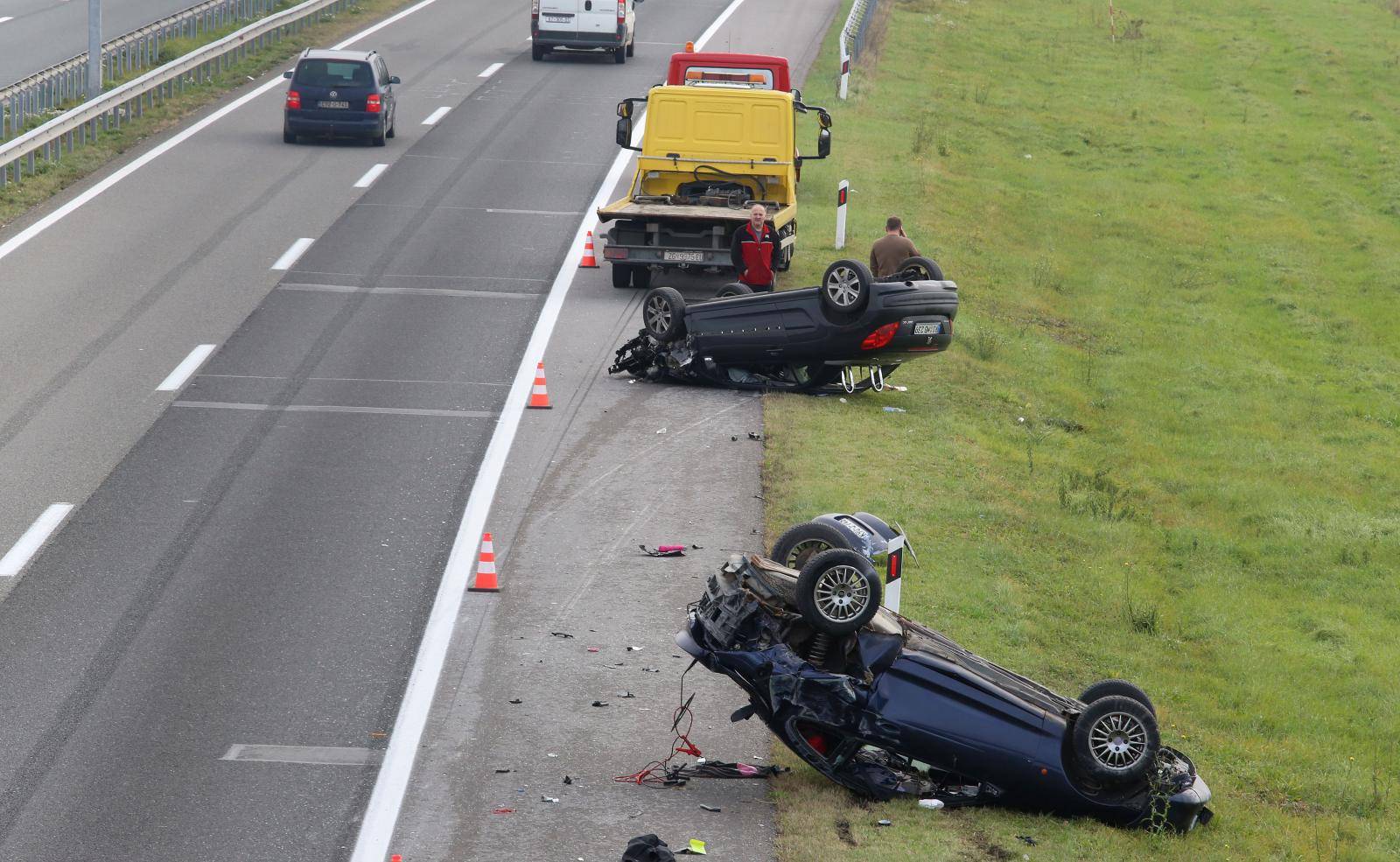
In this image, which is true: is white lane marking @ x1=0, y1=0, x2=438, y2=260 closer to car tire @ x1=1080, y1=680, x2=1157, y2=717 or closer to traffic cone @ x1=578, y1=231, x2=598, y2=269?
traffic cone @ x1=578, y1=231, x2=598, y2=269

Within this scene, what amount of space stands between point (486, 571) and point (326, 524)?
1.81 m

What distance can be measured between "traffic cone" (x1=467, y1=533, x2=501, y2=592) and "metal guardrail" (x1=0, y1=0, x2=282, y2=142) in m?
17.1

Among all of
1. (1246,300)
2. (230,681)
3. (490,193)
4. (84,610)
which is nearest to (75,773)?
(230,681)

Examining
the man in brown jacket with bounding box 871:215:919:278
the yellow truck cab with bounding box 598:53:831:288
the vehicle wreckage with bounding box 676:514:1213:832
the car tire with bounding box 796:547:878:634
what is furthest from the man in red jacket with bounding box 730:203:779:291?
the car tire with bounding box 796:547:878:634

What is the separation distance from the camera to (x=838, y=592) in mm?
9438

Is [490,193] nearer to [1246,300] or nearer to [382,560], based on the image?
[1246,300]

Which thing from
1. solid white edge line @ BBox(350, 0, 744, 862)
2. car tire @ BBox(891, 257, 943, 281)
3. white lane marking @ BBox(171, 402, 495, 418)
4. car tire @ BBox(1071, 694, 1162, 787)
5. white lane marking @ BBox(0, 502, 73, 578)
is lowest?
white lane marking @ BBox(0, 502, 73, 578)

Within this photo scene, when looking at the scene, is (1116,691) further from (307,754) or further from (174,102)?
(174,102)

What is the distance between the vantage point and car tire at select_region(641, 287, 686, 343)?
17484mm

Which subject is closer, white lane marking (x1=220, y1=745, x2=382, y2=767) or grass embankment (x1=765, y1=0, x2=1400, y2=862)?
white lane marking (x1=220, y1=745, x2=382, y2=767)

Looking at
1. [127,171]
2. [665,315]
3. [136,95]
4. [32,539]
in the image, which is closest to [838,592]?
[32,539]

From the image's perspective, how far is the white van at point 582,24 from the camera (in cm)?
3772

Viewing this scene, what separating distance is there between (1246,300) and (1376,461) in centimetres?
733

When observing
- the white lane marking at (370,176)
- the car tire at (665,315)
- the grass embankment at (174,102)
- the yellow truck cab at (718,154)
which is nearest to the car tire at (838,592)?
the car tire at (665,315)
